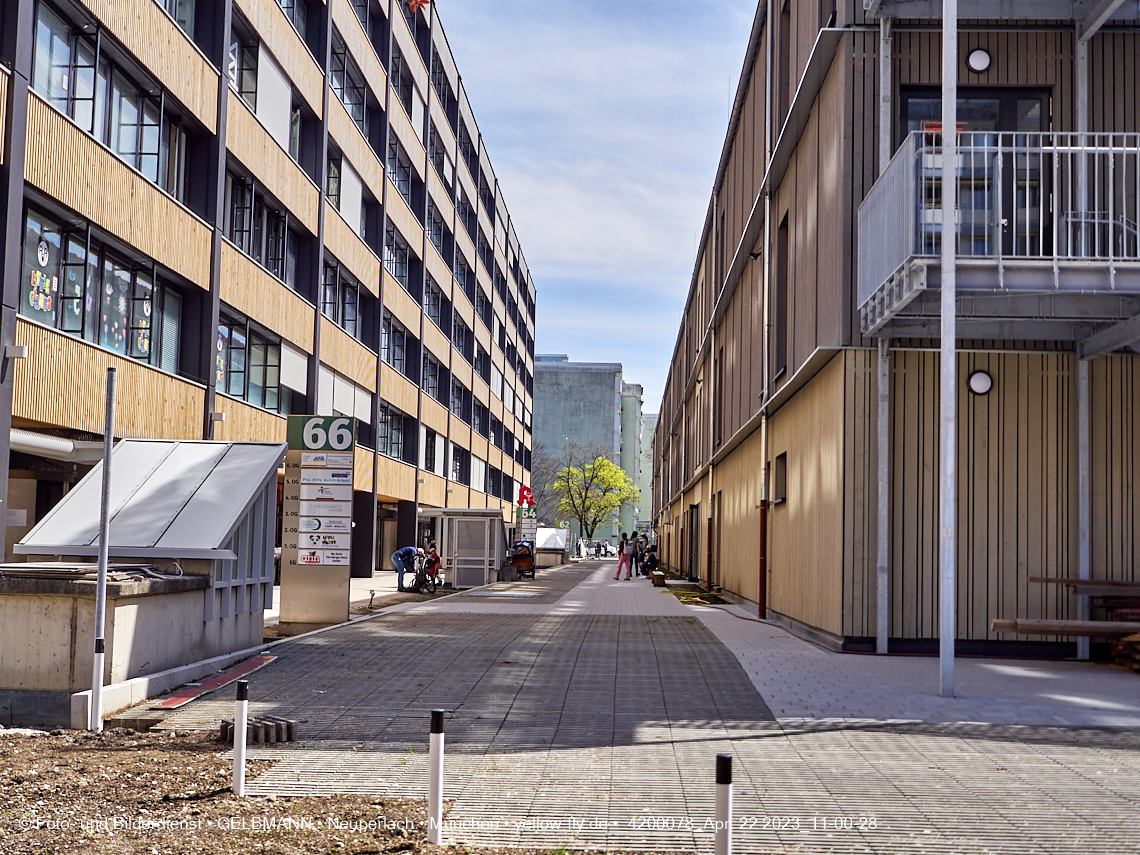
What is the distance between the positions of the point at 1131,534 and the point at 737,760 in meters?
8.72

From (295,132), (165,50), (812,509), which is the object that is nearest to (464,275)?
(295,132)

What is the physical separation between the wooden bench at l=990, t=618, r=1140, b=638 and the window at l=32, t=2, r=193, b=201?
1617cm

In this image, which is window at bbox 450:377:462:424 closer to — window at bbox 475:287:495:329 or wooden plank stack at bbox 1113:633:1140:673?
A: window at bbox 475:287:495:329

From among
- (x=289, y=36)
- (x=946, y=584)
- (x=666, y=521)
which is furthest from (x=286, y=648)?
(x=666, y=521)

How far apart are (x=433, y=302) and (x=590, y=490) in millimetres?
66331

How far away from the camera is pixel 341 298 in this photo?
3500 centimetres

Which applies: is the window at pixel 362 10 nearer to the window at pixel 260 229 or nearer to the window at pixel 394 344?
the window at pixel 260 229

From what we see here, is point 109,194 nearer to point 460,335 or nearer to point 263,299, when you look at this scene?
point 263,299

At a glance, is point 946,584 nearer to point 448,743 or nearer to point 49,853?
point 448,743

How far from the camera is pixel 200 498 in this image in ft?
40.5

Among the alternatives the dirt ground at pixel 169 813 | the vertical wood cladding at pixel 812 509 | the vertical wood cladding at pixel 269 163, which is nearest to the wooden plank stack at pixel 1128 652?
the vertical wood cladding at pixel 812 509

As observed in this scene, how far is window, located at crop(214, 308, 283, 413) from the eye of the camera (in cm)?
2523

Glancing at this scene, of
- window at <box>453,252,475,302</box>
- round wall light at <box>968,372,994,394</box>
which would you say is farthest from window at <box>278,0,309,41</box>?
window at <box>453,252,475,302</box>

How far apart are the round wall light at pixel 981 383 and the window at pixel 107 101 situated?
14.7 m
